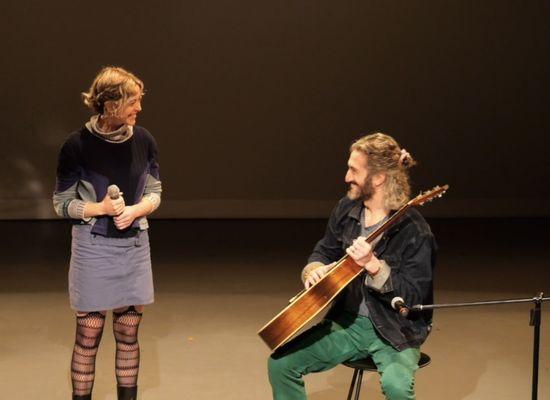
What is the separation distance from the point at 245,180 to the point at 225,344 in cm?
421

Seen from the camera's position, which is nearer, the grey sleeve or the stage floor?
the grey sleeve

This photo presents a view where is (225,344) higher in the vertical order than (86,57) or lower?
lower

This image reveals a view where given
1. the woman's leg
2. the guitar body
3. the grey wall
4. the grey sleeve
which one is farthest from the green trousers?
the grey wall

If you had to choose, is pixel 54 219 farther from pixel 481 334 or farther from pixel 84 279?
pixel 84 279

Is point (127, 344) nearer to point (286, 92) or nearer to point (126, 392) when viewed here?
point (126, 392)

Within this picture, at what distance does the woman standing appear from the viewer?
287 cm

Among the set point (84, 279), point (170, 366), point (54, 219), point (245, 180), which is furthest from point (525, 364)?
point (54, 219)

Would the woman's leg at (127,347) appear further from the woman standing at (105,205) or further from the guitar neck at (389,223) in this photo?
the guitar neck at (389,223)

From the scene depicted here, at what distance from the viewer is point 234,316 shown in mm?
4832

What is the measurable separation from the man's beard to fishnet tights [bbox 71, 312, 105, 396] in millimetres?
998

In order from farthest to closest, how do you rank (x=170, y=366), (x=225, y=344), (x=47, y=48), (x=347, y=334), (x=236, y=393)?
(x=47, y=48) → (x=225, y=344) → (x=170, y=366) → (x=236, y=393) → (x=347, y=334)

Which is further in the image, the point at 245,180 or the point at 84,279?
the point at 245,180

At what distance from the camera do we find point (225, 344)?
4.30 m

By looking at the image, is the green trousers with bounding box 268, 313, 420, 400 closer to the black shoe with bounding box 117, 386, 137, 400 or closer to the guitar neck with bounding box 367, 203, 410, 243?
the guitar neck with bounding box 367, 203, 410, 243
